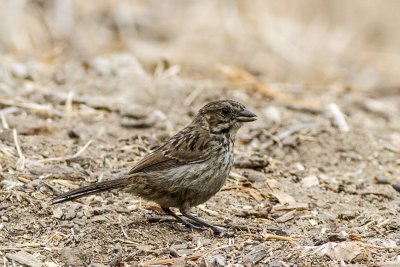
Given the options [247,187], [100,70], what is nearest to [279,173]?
[247,187]

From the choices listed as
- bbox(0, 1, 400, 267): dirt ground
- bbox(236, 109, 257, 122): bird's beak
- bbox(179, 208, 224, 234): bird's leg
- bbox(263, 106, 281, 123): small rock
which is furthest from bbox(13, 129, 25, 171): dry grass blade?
bbox(263, 106, 281, 123): small rock

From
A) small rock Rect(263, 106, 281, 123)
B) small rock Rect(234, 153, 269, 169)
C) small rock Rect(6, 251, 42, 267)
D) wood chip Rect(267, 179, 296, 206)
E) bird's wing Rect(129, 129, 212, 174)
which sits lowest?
small rock Rect(6, 251, 42, 267)

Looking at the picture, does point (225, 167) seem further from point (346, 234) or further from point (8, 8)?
point (8, 8)

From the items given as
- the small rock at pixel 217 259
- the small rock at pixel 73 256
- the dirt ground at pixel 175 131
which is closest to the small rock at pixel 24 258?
the dirt ground at pixel 175 131

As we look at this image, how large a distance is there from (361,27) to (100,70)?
7172mm

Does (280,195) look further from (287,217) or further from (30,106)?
(30,106)

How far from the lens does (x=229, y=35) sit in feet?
37.5

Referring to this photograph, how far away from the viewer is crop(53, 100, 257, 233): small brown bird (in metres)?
4.71

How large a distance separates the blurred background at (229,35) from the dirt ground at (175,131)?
64 mm

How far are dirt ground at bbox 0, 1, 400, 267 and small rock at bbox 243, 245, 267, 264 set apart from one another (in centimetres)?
1

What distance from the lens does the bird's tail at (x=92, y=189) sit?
4508 millimetres

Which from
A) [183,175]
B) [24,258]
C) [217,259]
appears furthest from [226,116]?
[24,258]

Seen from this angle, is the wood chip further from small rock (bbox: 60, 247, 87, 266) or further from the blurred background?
the blurred background

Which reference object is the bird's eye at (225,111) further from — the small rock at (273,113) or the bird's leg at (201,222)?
the small rock at (273,113)
